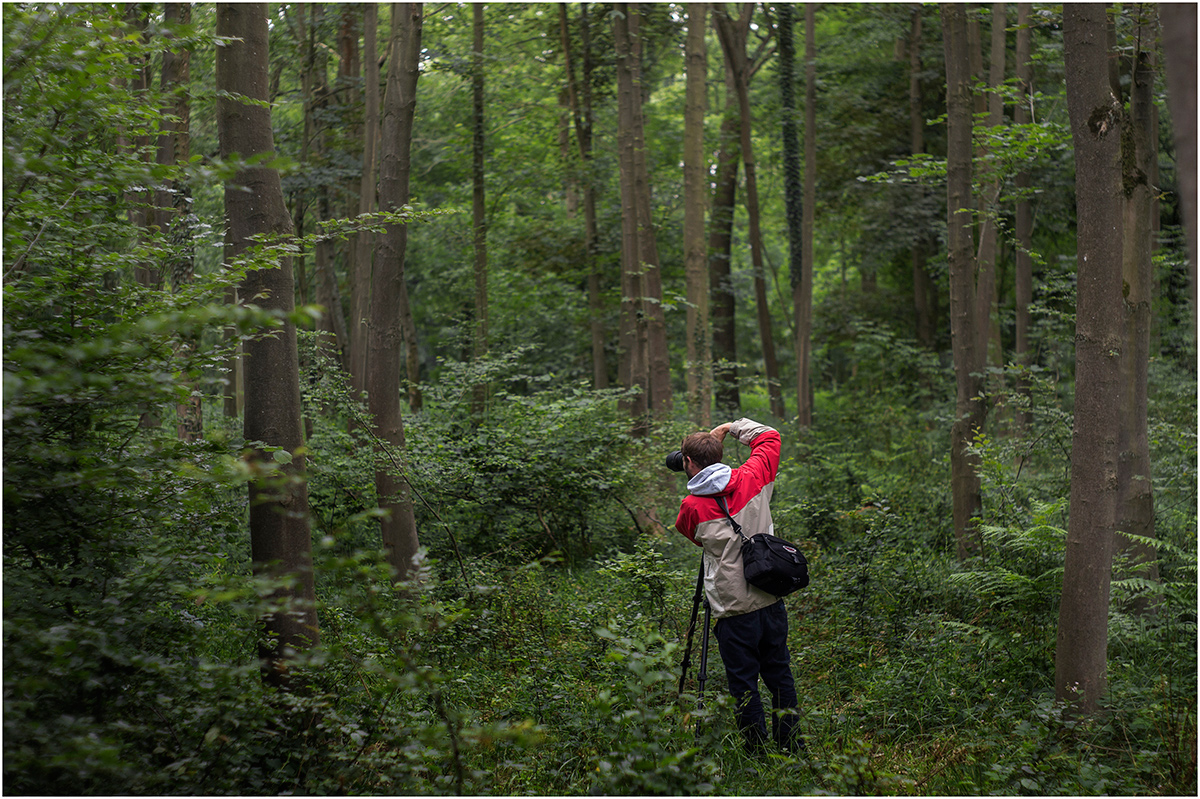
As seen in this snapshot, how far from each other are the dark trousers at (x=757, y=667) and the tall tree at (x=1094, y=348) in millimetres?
1702

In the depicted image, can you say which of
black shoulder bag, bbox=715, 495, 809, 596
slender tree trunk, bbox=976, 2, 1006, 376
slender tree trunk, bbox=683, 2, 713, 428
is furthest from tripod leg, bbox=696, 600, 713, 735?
slender tree trunk, bbox=683, 2, 713, 428

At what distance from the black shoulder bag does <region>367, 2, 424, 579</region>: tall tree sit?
3727 millimetres

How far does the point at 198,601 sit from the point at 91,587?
549 millimetres

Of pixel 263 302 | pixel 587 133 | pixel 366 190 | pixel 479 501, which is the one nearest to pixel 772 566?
pixel 263 302

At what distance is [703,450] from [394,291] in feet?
12.6

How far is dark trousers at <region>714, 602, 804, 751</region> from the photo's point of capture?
14.3 feet

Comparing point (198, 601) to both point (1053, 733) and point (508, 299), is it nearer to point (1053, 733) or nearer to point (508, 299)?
point (1053, 733)

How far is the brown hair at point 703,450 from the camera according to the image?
4840 millimetres

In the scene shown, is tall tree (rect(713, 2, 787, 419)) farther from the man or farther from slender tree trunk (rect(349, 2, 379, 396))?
the man

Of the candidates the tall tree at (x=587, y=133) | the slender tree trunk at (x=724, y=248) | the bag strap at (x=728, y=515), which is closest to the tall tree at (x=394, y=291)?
the bag strap at (x=728, y=515)

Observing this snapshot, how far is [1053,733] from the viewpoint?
4.39 meters

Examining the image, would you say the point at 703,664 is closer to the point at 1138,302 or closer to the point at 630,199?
the point at 1138,302

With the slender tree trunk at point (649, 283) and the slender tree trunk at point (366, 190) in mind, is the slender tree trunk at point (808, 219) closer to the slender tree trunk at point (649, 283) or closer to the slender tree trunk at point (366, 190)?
the slender tree trunk at point (649, 283)

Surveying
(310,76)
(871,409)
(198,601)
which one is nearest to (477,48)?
(310,76)
